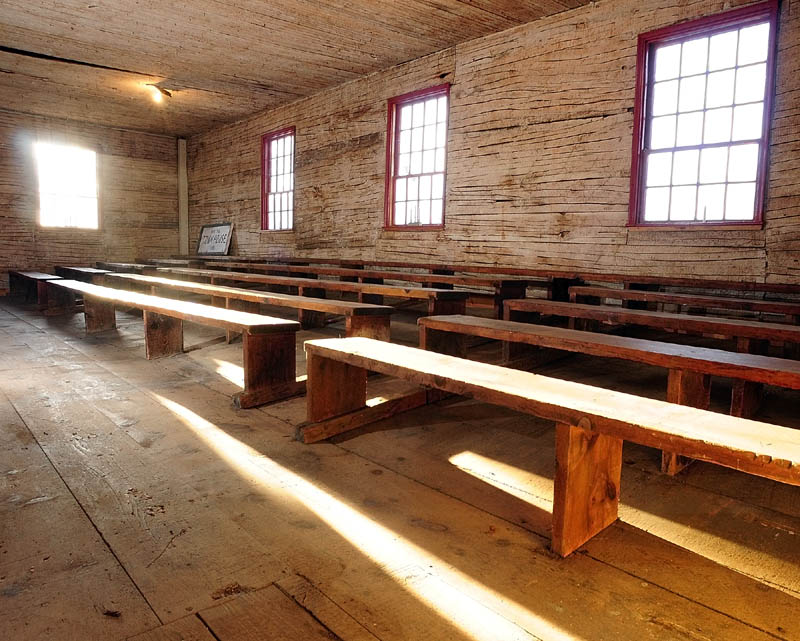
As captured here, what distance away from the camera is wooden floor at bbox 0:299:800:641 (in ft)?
4.33

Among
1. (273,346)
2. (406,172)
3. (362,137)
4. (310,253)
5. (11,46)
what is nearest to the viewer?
(273,346)

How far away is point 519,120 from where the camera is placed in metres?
6.65

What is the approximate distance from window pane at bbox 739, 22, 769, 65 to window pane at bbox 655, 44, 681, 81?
1.77 ft

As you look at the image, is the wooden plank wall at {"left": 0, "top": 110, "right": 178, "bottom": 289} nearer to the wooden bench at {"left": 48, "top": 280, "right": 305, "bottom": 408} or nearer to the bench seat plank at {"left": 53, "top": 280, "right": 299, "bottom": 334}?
the bench seat plank at {"left": 53, "top": 280, "right": 299, "bottom": 334}

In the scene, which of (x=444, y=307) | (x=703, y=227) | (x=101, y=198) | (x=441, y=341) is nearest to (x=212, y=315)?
(x=441, y=341)

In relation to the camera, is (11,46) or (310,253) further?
(310,253)

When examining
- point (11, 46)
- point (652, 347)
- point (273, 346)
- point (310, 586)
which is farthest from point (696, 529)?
point (11, 46)

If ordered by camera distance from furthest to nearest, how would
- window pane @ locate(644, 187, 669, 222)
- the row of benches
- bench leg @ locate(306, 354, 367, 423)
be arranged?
window pane @ locate(644, 187, 669, 222)
bench leg @ locate(306, 354, 367, 423)
the row of benches

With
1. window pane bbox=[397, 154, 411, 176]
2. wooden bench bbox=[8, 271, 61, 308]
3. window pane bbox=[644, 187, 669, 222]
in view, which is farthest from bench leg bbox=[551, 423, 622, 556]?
wooden bench bbox=[8, 271, 61, 308]

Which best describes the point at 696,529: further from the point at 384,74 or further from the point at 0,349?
the point at 384,74

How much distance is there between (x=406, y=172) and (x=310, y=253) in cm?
255

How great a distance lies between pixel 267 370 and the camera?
10.4 feet

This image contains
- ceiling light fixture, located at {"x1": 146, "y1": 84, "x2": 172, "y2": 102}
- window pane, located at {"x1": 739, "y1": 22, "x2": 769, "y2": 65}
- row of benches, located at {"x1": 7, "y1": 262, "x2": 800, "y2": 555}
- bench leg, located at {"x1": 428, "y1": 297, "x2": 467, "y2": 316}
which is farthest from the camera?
ceiling light fixture, located at {"x1": 146, "y1": 84, "x2": 172, "y2": 102}

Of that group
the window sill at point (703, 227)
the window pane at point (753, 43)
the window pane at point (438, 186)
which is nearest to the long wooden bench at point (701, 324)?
the window sill at point (703, 227)
